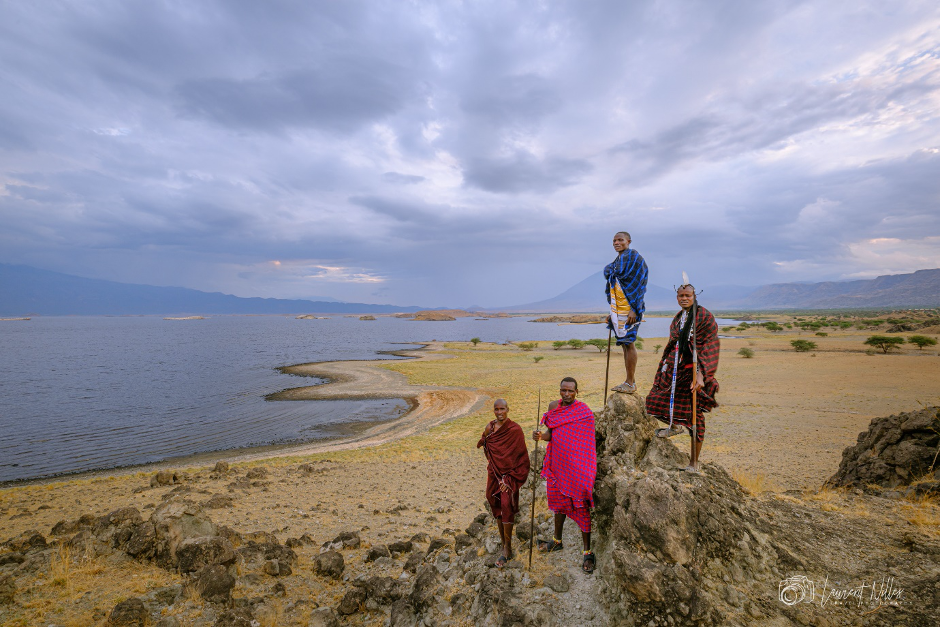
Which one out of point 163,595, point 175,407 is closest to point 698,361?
point 163,595

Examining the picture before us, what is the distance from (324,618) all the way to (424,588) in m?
1.54

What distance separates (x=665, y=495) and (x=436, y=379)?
3087 centimetres

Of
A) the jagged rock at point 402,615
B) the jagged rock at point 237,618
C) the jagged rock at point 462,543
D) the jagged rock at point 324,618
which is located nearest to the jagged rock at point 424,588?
the jagged rock at point 402,615

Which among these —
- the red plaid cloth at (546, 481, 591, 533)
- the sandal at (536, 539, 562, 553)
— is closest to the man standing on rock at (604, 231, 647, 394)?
the red plaid cloth at (546, 481, 591, 533)

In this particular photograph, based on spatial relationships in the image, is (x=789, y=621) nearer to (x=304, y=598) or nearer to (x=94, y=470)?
(x=304, y=598)

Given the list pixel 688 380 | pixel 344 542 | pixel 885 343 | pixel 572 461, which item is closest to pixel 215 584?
pixel 344 542

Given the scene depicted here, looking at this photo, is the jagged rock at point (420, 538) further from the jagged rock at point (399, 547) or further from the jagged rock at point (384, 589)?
the jagged rock at point (384, 589)

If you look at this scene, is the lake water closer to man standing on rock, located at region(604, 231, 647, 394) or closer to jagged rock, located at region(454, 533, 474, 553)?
jagged rock, located at region(454, 533, 474, 553)

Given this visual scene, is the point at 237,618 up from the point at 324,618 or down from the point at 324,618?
up

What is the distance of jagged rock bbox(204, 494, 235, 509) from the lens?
32.9 feet

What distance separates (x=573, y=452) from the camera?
5059 mm

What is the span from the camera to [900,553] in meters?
4.48

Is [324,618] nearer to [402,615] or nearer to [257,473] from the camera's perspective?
[402,615]

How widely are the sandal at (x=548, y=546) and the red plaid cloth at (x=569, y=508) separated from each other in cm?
66
